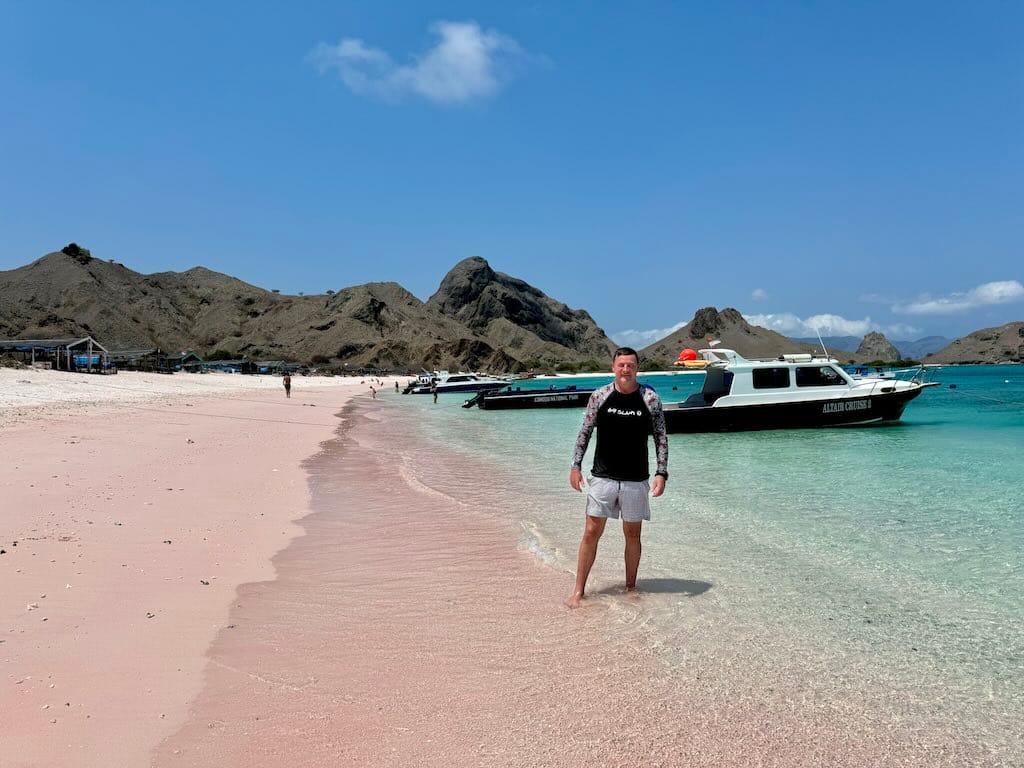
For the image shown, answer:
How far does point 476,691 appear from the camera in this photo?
3906 millimetres

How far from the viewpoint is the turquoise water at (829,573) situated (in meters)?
4.21

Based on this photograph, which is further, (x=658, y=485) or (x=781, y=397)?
(x=781, y=397)

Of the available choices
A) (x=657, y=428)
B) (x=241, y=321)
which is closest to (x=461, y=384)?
(x=657, y=428)

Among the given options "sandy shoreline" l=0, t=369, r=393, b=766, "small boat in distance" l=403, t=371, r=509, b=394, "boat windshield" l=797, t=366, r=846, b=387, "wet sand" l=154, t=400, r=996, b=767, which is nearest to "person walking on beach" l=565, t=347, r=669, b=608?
"wet sand" l=154, t=400, r=996, b=767

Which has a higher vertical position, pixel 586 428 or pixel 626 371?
pixel 626 371

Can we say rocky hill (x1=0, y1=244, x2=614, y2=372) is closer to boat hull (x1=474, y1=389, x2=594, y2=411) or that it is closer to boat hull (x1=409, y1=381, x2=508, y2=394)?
boat hull (x1=409, y1=381, x2=508, y2=394)

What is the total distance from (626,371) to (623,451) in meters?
0.63

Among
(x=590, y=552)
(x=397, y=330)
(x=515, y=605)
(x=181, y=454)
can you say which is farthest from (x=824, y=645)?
(x=397, y=330)

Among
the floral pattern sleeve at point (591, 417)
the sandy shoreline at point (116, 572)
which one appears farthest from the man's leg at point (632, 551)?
the sandy shoreline at point (116, 572)

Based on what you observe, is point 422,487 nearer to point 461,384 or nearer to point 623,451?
point 623,451

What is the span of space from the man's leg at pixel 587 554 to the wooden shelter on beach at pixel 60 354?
58.3 meters

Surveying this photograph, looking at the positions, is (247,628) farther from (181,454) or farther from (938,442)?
(938,442)

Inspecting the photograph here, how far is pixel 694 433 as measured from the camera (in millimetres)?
22156

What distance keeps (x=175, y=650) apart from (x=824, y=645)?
4.41 meters
